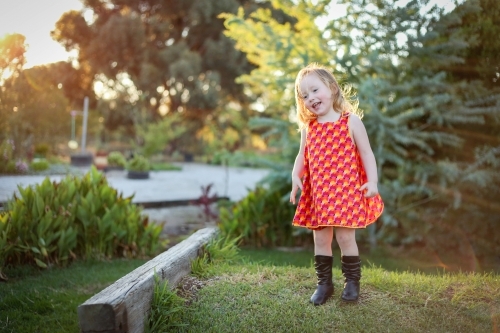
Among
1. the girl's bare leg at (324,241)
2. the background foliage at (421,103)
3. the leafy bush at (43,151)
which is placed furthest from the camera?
the leafy bush at (43,151)

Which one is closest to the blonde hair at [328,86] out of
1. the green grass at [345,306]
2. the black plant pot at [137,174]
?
the green grass at [345,306]

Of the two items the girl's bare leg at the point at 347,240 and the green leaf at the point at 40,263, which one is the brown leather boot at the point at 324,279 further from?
the green leaf at the point at 40,263

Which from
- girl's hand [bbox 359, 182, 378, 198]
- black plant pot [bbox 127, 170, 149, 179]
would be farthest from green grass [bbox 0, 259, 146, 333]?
black plant pot [bbox 127, 170, 149, 179]

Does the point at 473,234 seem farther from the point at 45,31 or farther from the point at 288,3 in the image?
the point at 45,31

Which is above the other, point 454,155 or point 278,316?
point 454,155

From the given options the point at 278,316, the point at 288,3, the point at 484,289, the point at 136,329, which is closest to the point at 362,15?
the point at 288,3

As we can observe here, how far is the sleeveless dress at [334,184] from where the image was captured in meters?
2.66

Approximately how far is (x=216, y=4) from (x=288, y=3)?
64.7 ft

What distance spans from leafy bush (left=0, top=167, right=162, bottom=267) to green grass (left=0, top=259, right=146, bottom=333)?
0.54 ft

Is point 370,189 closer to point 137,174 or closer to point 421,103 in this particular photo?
point 421,103

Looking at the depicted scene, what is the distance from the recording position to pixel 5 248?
3.85 m

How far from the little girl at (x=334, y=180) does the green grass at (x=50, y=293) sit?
1.69 m

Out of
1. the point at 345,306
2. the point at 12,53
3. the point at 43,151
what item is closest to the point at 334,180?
the point at 345,306

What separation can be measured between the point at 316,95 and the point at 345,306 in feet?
4.21
